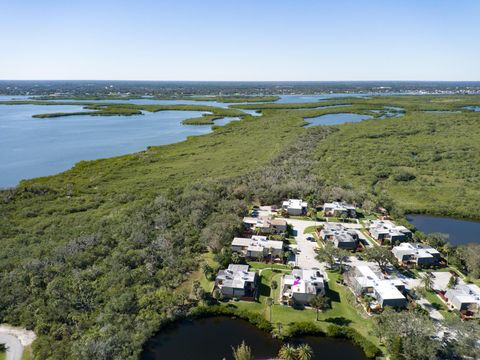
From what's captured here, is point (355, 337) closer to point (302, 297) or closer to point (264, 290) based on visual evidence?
point (302, 297)

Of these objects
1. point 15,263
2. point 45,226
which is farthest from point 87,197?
point 15,263

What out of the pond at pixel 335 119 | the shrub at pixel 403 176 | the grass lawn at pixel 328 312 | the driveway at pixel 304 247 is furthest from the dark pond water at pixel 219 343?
the pond at pixel 335 119

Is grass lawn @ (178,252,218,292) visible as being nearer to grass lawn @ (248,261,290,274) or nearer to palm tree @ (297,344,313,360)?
grass lawn @ (248,261,290,274)

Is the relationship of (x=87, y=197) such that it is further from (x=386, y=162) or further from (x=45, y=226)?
(x=386, y=162)

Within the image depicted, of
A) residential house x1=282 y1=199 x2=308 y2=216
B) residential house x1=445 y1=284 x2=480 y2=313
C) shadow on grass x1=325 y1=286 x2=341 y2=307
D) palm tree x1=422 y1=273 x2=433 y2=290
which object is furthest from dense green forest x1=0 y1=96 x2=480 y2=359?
residential house x1=445 y1=284 x2=480 y2=313

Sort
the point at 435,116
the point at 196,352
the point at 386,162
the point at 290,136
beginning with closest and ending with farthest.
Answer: the point at 196,352 < the point at 386,162 < the point at 290,136 < the point at 435,116

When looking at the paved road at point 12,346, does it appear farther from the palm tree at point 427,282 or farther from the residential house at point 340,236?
the palm tree at point 427,282

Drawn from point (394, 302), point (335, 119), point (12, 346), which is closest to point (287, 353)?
point (394, 302)
